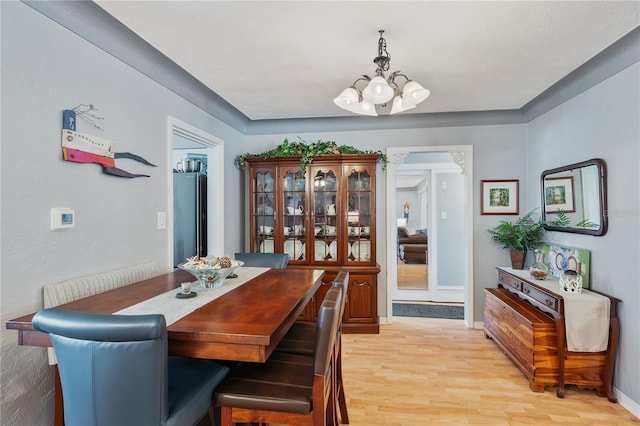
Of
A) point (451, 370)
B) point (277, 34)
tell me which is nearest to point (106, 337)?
point (277, 34)

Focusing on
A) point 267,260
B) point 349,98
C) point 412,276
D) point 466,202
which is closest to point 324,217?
point 267,260

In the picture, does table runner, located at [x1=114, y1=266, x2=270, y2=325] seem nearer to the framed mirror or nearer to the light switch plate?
the light switch plate

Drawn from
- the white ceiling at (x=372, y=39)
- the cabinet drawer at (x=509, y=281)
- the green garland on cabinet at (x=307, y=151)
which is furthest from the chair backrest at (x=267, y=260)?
the cabinet drawer at (x=509, y=281)

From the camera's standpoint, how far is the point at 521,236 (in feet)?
10.4

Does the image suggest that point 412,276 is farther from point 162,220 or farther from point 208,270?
point 208,270

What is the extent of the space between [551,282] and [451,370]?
1117 mm

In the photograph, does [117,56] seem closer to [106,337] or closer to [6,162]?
[6,162]

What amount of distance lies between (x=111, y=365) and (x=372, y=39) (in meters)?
2.12

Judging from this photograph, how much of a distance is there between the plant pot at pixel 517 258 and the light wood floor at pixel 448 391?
838 millimetres

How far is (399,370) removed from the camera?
2.62 metres

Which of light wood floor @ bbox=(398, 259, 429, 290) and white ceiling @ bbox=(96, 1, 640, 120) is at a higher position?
white ceiling @ bbox=(96, 1, 640, 120)

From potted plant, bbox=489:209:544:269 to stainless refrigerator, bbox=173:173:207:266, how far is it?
3.22 metres

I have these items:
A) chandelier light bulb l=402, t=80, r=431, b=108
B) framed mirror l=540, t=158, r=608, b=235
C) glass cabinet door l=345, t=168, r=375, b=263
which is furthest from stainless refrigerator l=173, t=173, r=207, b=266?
framed mirror l=540, t=158, r=608, b=235

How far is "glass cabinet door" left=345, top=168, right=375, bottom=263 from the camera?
3.57 meters
